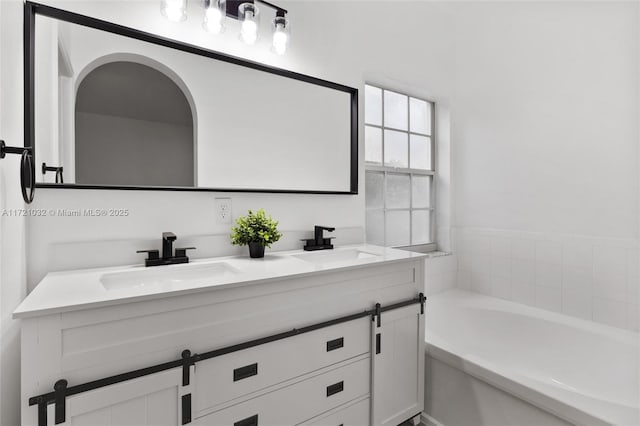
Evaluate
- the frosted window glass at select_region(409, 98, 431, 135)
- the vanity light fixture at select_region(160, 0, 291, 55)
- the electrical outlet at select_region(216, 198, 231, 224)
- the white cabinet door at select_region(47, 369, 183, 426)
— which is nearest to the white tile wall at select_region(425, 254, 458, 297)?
the frosted window glass at select_region(409, 98, 431, 135)

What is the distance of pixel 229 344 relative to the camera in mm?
1027

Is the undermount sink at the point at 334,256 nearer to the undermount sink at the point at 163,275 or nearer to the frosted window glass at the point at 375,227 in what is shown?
the undermount sink at the point at 163,275

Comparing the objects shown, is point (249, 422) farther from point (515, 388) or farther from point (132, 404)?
point (515, 388)

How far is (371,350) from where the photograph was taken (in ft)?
4.52

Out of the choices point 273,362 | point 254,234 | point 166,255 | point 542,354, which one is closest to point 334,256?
point 254,234

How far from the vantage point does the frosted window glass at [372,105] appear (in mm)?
2248

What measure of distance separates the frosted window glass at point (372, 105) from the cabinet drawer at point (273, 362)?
145 centimetres

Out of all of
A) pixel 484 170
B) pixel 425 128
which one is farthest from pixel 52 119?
pixel 484 170

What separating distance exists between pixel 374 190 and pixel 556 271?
4.15 ft

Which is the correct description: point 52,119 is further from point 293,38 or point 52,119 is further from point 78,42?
point 293,38

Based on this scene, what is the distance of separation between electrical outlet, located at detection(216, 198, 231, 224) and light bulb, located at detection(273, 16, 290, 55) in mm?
802

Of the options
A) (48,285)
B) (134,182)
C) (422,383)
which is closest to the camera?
(48,285)

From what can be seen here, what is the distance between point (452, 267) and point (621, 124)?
4.49 ft

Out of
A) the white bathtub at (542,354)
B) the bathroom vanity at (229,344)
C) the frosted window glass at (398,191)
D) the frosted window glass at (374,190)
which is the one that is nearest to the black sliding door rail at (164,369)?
the bathroom vanity at (229,344)
